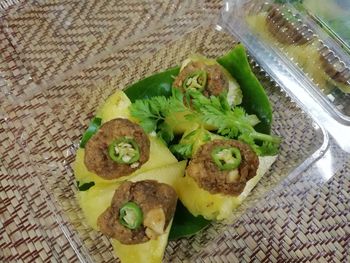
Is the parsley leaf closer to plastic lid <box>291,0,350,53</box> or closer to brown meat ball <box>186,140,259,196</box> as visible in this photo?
brown meat ball <box>186,140,259,196</box>

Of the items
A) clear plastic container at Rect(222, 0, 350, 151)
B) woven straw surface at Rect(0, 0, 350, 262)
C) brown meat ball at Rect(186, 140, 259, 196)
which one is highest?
clear plastic container at Rect(222, 0, 350, 151)

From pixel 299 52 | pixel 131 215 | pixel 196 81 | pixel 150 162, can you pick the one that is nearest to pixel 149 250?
pixel 131 215

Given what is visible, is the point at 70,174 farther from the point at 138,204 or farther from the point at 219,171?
the point at 219,171

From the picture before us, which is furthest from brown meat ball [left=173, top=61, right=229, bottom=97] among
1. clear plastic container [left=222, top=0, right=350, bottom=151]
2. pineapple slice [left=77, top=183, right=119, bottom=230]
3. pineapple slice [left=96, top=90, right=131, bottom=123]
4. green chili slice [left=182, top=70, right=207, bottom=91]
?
pineapple slice [left=77, top=183, right=119, bottom=230]

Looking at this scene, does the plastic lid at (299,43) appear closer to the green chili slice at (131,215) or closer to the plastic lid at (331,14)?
the plastic lid at (331,14)

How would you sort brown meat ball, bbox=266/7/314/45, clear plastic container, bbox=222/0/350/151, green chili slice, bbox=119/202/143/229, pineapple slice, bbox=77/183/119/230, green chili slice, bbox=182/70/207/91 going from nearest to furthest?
green chili slice, bbox=119/202/143/229, pineapple slice, bbox=77/183/119/230, green chili slice, bbox=182/70/207/91, clear plastic container, bbox=222/0/350/151, brown meat ball, bbox=266/7/314/45

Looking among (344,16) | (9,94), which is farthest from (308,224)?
(9,94)
